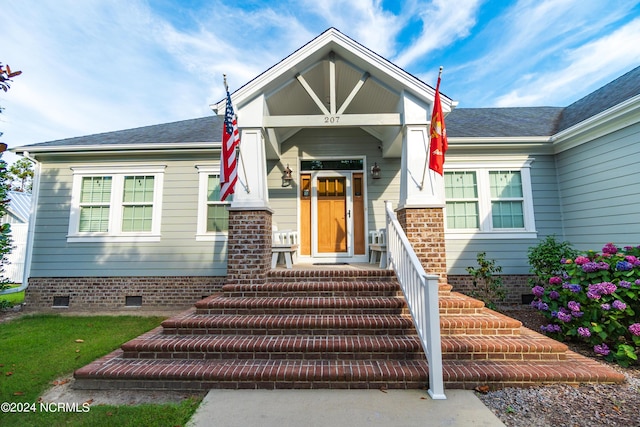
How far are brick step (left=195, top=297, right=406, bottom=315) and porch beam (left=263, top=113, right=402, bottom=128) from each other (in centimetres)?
291

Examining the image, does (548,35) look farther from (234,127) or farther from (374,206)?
(234,127)

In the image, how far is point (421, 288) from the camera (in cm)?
316

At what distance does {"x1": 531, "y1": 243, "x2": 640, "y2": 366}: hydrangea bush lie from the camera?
140 inches

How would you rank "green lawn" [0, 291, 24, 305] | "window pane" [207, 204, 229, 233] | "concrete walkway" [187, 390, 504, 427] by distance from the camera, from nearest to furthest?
"concrete walkway" [187, 390, 504, 427] → "window pane" [207, 204, 229, 233] → "green lawn" [0, 291, 24, 305]

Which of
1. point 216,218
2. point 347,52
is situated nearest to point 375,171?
point 347,52

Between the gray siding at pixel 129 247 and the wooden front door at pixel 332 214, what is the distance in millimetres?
2378

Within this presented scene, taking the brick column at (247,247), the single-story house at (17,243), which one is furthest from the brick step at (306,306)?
the single-story house at (17,243)

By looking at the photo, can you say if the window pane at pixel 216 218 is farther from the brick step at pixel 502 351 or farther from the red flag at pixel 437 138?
the brick step at pixel 502 351

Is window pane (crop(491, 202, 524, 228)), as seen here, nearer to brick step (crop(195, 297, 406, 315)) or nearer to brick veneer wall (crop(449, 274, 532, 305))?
brick veneer wall (crop(449, 274, 532, 305))

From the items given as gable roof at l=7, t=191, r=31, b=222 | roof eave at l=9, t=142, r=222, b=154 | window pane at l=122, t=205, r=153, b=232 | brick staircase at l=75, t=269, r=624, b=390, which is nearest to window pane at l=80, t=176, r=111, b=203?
window pane at l=122, t=205, r=153, b=232

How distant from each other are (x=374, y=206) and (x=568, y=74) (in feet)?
29.2

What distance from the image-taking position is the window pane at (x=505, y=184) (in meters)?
6.52

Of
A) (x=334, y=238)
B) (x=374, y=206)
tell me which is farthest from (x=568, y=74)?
(x=334, y=238)

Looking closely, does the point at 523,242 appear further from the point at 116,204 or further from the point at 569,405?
the point at 116,204
